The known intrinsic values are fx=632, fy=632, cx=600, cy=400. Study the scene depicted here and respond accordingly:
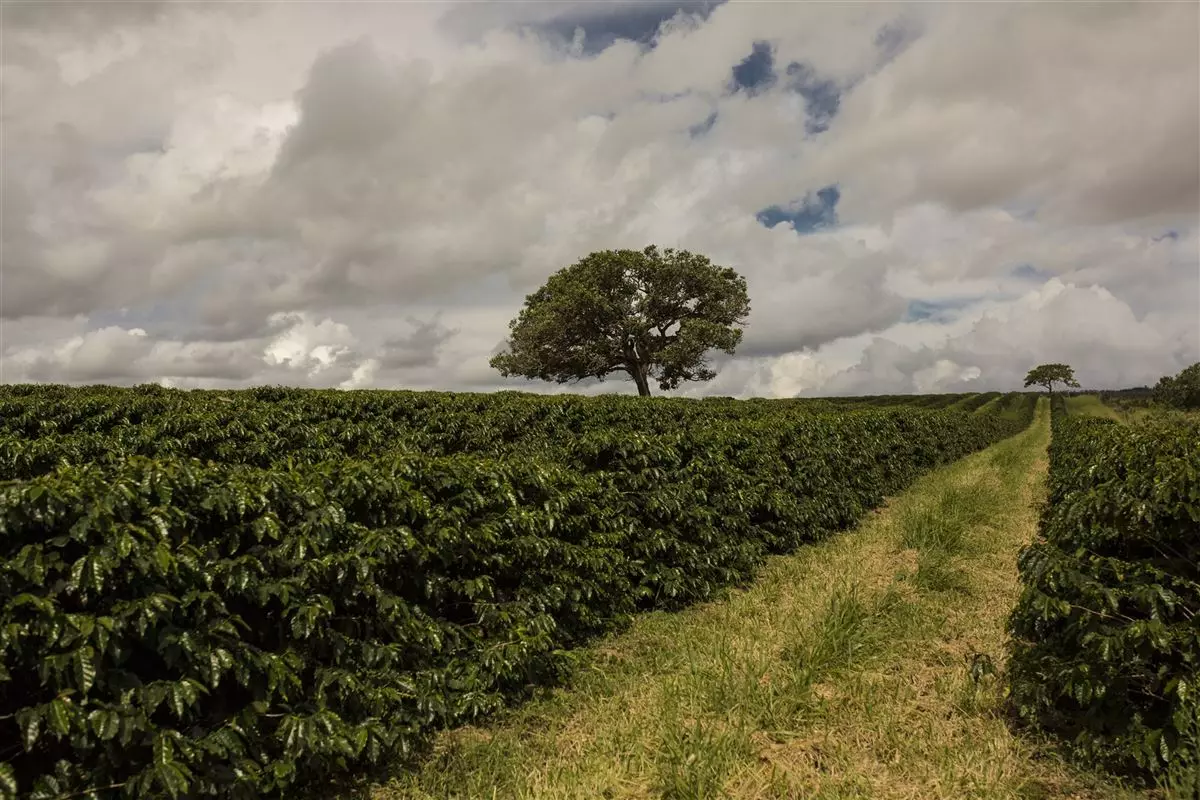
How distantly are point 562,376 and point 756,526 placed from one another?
36.0 metres

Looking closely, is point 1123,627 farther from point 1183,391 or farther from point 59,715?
point 1183,391

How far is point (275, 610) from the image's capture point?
3.77 m

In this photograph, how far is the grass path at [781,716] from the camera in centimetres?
383

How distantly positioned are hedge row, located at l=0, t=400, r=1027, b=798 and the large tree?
35.7 meters

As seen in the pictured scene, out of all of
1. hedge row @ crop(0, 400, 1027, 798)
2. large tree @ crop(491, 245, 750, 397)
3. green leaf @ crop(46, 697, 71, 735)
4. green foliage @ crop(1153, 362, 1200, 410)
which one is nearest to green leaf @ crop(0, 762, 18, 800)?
hedge row @ crop(0, 400, 1027, 798)

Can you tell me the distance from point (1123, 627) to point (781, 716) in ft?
7.17

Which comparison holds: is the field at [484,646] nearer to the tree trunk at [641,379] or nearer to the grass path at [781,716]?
the grass path at [781,716]

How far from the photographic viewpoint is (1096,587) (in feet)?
13.0

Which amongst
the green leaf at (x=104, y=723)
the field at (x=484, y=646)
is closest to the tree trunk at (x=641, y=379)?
the field at (x=484, y=646)

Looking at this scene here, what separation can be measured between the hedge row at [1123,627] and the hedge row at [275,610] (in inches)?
136

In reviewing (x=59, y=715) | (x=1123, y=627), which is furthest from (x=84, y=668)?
(x=1123, y=627)

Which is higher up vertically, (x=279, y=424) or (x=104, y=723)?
(x=279, y=424)

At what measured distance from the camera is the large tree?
41.5 meters

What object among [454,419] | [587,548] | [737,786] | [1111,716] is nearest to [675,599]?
[587,548]
